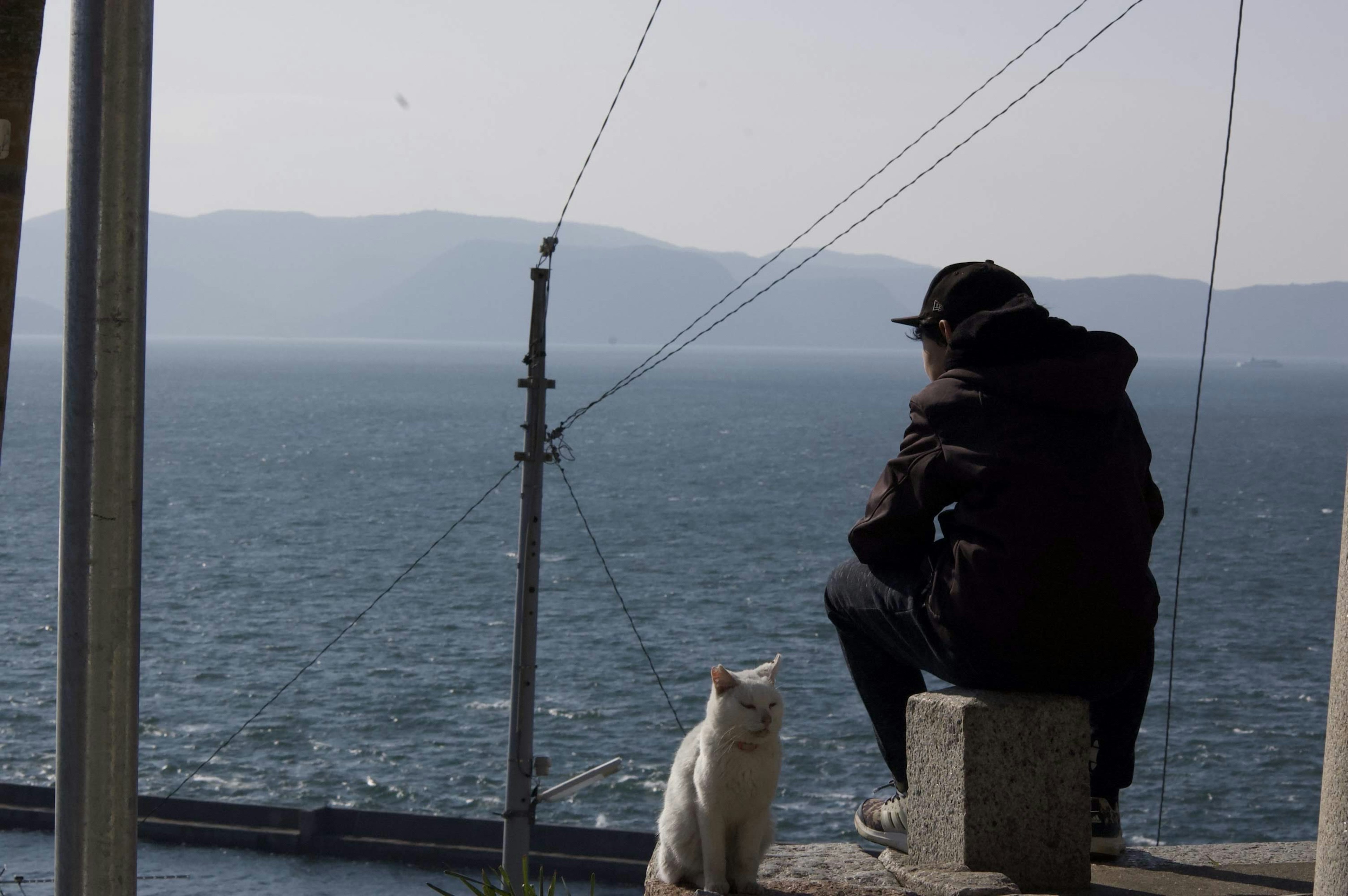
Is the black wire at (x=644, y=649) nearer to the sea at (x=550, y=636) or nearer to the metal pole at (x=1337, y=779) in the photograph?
the sea at (x=550, y=636)

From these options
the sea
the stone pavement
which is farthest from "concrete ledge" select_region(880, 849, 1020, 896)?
the sea

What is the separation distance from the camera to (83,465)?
10.9 feet

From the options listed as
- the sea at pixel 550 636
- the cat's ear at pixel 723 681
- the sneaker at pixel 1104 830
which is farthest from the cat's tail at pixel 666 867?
the sea at pixel 550 636

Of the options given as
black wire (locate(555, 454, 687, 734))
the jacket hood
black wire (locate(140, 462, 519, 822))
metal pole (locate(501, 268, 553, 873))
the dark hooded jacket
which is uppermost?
the jacket hood

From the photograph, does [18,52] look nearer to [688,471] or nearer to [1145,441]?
[1145,441]

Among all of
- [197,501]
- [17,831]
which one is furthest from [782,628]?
[197,501]

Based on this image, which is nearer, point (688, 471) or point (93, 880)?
point (93, 880)

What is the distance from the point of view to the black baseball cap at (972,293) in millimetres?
4301

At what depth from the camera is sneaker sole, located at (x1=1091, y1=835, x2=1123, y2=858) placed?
4758 millimetres

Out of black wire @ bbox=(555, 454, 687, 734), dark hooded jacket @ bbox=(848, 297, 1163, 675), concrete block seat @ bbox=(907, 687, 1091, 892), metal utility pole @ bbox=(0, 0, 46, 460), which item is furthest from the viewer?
black wire @ bbox=(555, 454, 687, 734)

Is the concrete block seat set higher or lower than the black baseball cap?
lower

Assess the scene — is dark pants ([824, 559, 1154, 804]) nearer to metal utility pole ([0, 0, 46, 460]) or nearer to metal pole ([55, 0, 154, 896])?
metal pole ([55, 0, 154, 896])

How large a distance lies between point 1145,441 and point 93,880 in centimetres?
316

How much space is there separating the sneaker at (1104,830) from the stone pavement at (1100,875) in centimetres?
7
